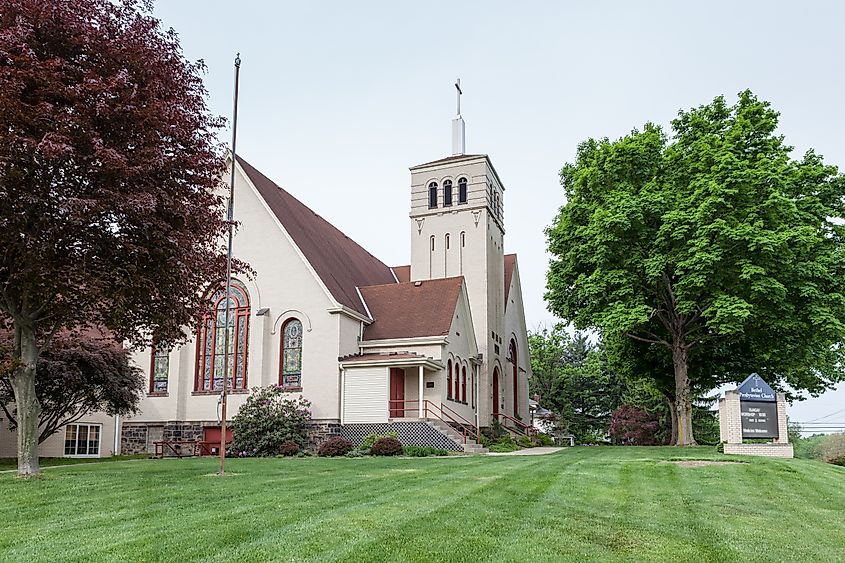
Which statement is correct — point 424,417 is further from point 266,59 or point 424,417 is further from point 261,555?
point 261,555

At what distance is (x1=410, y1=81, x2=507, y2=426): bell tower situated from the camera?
36375 mm

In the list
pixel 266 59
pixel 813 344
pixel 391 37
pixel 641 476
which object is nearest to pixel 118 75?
pixel 266 59

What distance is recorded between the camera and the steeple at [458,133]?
39.0 meters

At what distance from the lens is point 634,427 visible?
148 feet

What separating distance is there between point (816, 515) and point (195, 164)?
12811 millimetres

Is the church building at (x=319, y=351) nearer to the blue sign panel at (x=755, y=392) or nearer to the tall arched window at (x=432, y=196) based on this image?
the tall arched window at (x=432, y=196)

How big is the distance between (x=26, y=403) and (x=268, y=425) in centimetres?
1218

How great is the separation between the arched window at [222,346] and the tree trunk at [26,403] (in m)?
14.1

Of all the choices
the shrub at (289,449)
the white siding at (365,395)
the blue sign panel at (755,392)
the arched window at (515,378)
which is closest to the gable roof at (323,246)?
the white siding at (365,395)

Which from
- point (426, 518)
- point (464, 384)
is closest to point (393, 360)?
point (464, 384)

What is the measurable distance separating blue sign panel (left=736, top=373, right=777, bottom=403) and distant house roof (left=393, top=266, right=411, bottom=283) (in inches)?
908

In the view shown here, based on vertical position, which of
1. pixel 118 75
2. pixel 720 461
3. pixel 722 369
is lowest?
pixel 720 461

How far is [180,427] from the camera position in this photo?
99.8 feet

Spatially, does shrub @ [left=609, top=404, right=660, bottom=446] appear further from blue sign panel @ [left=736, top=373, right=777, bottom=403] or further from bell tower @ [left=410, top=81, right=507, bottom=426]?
blue sign panel @ [left=736, top=373, right=777, bottom=403]
